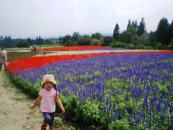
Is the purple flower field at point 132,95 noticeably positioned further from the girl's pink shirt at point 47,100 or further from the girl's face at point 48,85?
the girl's face at point 48,85

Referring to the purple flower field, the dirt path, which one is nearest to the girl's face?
the purple flower field

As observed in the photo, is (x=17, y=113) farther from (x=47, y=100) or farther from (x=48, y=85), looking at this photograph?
(x=48, y=85)

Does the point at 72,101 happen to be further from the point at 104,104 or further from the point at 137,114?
the point at 137,114

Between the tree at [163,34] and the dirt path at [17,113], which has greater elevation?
the tree at [163,34]

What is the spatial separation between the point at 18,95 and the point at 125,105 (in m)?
6.93

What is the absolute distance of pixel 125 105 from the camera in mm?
8141

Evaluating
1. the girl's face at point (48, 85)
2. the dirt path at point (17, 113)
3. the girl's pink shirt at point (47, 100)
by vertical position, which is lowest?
the dirt path at point (17, 113)

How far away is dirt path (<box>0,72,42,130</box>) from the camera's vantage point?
9.16 metres

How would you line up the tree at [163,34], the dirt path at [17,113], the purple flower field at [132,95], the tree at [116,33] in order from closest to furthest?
1. the purple flower field at [132,95]
2. the dirt path at [17,113]
3. the tree at [163,34]
4. the tree at [116,33]

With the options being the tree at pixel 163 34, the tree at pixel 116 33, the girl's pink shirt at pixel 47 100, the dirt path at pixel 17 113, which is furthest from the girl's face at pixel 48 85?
the tree at pixel 116 33

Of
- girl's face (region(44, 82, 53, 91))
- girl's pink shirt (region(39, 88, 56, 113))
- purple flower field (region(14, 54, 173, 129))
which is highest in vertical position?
girl's face (region(44, 82, 53, 91))

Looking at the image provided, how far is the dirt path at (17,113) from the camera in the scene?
360 inches

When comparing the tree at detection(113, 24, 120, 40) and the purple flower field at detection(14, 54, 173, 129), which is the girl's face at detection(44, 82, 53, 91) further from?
the tree at detection(113, 24, 120, 40)

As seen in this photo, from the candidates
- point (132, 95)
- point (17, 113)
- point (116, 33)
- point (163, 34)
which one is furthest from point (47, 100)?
point (116, 33)
